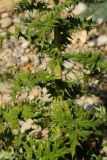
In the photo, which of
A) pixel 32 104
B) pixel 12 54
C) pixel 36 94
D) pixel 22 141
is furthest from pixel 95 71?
pixel 12 54

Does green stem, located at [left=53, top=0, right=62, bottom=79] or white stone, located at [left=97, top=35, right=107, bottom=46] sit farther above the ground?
green stem, located at [left=53, top=0, right=62, bottom=79]

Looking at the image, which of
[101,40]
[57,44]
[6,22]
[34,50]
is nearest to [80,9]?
[101,40]

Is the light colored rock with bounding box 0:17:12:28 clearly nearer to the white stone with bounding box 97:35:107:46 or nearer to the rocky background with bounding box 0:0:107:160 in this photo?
the rocky background with bounding box 0:0:107:160

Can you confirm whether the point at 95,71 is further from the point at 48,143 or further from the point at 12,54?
the point at 12,54

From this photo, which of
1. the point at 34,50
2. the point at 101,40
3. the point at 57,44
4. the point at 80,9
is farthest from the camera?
the point at 80,9

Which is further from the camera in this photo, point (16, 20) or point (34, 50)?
point (16, 20)

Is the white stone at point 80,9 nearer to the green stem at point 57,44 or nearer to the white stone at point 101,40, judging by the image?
the white stone at point 101,40

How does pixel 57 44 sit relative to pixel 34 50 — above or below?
above

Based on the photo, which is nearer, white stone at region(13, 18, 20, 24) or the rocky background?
the rocky background

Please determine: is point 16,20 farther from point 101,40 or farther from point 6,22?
point 101,40

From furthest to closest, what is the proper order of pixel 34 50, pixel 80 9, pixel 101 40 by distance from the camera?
pixel 80 9 → pixel 101 40 → pixel 34 50

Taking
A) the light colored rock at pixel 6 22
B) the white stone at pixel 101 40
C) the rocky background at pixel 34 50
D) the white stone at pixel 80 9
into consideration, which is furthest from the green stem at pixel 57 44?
the light colored rock at pixel 6 22

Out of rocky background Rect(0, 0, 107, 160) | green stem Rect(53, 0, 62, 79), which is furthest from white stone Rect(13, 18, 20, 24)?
green stem Rect(53, 0, 62, 79)
